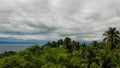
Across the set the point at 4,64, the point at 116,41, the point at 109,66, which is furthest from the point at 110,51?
the point at 4,64

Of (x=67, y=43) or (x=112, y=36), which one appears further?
(x=67, y=43)

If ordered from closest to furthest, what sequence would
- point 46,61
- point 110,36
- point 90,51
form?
point 90,51
point 46,61
point 110,36

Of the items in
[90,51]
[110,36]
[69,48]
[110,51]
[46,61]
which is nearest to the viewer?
[90,51]

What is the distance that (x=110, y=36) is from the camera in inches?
3115

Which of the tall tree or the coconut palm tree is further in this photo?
the tall tree

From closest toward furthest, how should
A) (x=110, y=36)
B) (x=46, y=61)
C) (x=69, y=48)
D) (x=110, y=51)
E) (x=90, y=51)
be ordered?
(x=90, y=51), (x=46, y=61), (x=110, y=36), (x=110, y=51), (x=69, y=48)

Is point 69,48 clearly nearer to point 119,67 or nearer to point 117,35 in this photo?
point 117,35

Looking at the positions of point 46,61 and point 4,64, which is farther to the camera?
point 46,61

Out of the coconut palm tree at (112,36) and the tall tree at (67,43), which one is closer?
the coconut palm tree at (112,36)

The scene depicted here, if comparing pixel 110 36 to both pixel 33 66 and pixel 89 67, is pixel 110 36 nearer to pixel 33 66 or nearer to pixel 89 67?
pixel 89 67

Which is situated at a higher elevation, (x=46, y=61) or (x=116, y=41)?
(x=116, y=41)

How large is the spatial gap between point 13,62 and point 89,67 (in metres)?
22.4

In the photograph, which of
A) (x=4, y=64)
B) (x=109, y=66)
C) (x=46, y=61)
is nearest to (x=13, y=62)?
(x=4, y=64)

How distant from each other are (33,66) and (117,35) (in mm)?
33469
